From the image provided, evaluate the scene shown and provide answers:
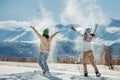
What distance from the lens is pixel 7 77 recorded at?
1694 centimetres

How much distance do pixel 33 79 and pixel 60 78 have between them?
135 cm

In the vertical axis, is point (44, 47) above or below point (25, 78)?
above

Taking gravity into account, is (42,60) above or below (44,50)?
below

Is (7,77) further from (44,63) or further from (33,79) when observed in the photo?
(44,63)

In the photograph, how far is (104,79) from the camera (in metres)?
17.6

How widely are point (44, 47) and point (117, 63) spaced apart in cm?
1821

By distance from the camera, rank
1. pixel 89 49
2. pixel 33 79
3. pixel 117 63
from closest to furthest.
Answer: pixel 33 79 → pixel 89 49 → pixel 117 63

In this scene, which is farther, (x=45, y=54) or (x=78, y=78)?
(x=45, y=54)

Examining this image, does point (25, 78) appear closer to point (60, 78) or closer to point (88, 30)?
point (60, 78)

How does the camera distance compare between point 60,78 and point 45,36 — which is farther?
point 45,36

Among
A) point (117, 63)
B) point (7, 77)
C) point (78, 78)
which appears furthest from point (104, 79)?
point (117, 63)

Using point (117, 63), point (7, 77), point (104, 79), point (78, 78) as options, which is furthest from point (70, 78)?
point (117, 63)

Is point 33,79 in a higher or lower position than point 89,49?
lower

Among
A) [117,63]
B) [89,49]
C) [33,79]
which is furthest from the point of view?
[117,63]
